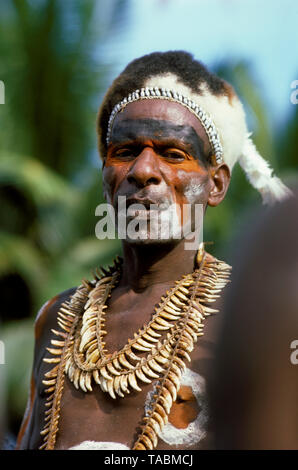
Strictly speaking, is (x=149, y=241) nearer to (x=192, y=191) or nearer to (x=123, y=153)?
(x=192, y=191)

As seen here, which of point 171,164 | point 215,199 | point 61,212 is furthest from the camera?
point 61,212

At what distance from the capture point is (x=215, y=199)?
9.90ft

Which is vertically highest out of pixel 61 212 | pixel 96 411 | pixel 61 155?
pixel 61 155

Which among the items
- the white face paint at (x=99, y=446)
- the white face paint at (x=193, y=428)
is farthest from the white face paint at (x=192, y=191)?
the white face paint at (x=99, y=446)

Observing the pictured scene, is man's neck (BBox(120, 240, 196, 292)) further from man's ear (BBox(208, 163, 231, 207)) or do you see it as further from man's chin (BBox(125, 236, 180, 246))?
man's ear (BBox(208, 163, 231, 207))

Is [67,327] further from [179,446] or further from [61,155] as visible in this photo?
[61,155]

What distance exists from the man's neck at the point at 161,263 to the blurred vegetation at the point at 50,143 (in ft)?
21.2

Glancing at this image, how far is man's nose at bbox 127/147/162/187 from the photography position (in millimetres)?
2758

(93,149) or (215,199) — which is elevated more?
(93,149)

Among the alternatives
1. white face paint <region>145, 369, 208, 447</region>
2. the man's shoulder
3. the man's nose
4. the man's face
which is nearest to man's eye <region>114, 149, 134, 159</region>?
the man's face

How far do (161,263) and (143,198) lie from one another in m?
0.32

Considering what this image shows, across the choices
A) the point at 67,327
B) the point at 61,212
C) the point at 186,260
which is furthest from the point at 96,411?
the point at 61,212

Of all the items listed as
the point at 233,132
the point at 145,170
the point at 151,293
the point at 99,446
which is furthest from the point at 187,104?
the point at 99,446

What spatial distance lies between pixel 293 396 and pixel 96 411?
1649 millimetres
